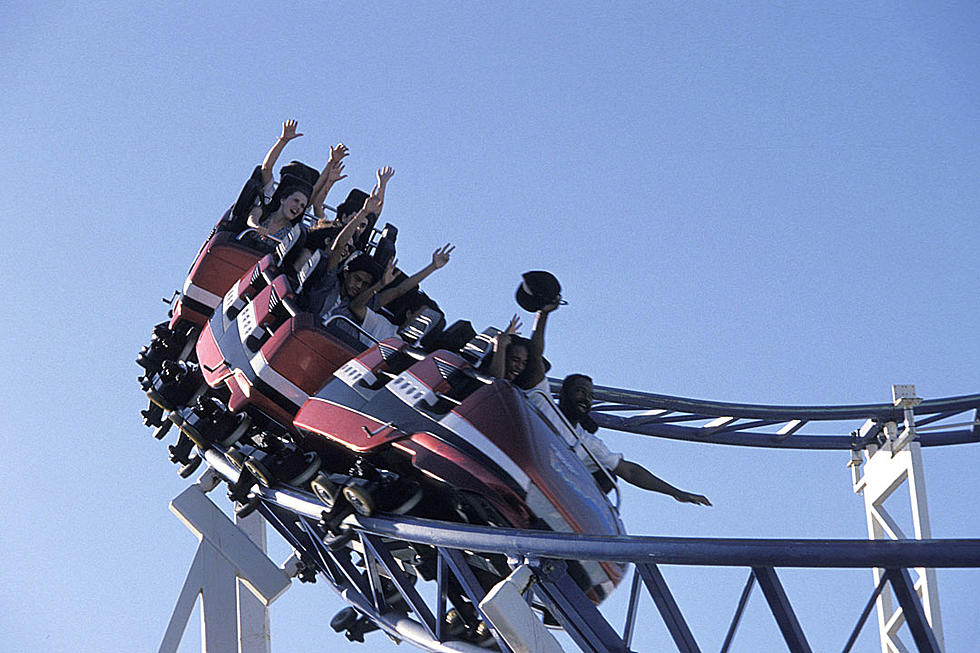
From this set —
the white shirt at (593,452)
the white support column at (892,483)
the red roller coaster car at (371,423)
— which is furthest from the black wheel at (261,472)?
the white support column at (892,483)

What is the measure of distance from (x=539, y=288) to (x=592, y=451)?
84 centimetres

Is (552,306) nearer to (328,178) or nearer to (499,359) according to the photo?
(499,359)

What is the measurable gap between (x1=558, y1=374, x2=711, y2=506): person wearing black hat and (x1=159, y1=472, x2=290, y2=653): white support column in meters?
2.19

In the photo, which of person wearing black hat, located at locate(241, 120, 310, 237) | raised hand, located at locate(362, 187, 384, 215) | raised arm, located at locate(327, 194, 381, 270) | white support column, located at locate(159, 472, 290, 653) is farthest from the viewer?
person wearing black hat, located at locate(241, 120, 310, 237)

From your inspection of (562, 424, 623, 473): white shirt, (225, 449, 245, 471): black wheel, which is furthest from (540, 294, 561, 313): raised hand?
(225, 449, 245, 471): black wheel

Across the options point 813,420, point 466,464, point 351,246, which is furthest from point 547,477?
point 813,420

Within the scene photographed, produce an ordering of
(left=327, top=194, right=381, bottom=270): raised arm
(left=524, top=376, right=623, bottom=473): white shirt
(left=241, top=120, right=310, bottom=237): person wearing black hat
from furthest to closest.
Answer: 1. (left=241, top=120, right=310, bottom=237): person wearing black hat
2. (left=327, top=194, right=381, bottom=270): raised arm
3. (left=524, top=376, right=623, bottom=473): white shirt

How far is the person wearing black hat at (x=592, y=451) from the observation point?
20.3ft

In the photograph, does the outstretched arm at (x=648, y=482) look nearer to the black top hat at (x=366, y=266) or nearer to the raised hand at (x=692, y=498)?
the raised hand at (x=692, y=498)

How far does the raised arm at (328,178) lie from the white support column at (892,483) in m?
4.21

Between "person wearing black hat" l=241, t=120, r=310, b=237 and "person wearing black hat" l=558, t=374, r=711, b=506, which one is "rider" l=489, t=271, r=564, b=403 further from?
"person wearing black hat" l=241, t=120, r=310, b=237

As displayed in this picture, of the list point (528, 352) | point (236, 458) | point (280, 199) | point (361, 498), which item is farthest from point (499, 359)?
point (280, 199)

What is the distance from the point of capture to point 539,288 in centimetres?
593

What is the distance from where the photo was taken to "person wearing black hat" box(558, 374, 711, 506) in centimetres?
619
